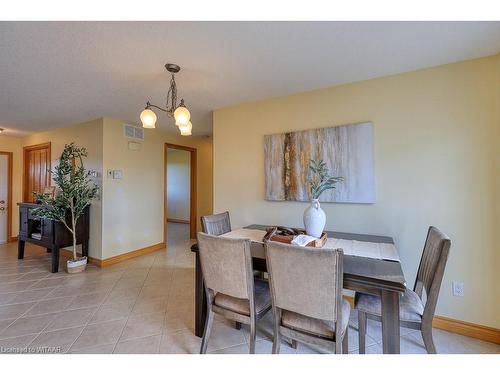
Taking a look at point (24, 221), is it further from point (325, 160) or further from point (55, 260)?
point (325, 160)

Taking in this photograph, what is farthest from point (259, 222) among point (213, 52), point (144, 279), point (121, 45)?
point (121, 45)

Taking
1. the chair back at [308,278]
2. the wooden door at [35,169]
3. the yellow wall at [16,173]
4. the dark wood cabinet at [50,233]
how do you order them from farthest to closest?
the yellow wall at [16,173]
the wooden door at [35,169]
the dark wood cabinet at [50,233]
the chair back at [308,278]

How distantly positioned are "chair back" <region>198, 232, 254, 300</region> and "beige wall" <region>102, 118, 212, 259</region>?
9.07 feet

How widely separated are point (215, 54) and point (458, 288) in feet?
9.07

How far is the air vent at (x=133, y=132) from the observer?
3.79 metres

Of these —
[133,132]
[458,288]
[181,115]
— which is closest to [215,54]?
[181,115]

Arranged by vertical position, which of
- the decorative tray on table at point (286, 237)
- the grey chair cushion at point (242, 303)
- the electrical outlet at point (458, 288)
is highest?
the decorative tray on table at point (286, 237)

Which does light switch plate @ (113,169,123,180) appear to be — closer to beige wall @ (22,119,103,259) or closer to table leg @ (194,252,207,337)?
beige wall @ (22,119,103,259)

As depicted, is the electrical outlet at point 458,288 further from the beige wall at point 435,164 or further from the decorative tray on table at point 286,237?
the decorative tray on table at point 286,237

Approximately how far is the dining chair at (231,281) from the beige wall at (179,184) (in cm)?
588

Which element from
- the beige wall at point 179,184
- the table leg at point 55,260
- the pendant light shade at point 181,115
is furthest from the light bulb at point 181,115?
the beige wall at point 179,184
